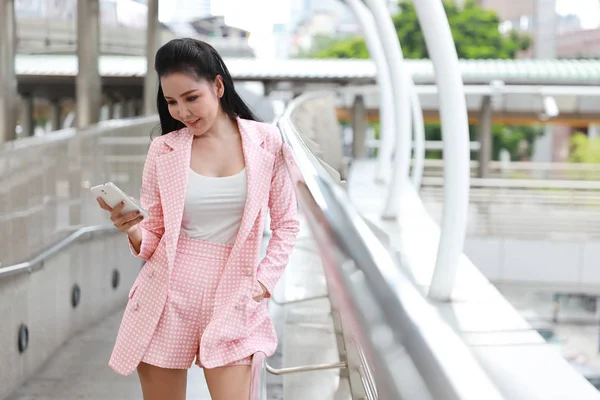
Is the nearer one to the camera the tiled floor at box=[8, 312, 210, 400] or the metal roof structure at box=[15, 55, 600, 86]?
the tiled floor at box=[8, 312, 210, 400]

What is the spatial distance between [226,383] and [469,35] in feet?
177

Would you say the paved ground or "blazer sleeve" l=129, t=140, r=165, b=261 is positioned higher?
"blazer sleeve" l=129, t=140, r=165, b=261

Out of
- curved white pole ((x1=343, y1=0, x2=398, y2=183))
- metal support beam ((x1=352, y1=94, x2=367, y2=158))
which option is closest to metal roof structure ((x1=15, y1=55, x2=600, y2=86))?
metal support beam ((x1=352, y1=94, x2=367, y2=158))

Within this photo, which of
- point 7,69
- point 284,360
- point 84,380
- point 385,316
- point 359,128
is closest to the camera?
point 385,316

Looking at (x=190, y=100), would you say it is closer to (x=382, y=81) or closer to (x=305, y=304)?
(x=305, y=304)

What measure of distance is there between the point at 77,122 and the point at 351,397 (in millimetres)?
8599

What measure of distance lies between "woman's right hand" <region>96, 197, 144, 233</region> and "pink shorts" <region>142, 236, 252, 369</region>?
127 mm

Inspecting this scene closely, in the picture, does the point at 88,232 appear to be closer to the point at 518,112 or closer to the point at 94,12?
the point at 94,12

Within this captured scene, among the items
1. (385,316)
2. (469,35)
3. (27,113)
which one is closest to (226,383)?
(385,316)

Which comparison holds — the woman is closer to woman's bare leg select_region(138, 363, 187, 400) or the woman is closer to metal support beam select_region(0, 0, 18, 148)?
woman's bare leg select_region(138, 363, 187, 400)

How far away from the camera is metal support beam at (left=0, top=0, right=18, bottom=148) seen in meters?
7.35

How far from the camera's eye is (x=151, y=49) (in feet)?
45.8

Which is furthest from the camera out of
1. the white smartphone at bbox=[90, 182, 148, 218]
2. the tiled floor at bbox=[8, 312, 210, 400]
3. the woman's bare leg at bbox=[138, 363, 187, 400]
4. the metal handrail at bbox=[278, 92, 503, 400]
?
the tiled floor at bbox=[8, 312, 210, 400]

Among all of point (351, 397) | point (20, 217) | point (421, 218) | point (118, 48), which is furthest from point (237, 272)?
point (118, 48)
